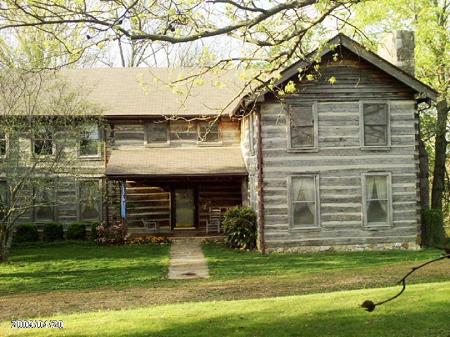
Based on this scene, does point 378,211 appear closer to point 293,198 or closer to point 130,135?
point 293,198

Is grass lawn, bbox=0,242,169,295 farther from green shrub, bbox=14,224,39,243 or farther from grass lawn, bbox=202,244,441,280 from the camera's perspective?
grass lawn, bbox=202,244,441,280

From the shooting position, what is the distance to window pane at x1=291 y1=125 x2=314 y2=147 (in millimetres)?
19188

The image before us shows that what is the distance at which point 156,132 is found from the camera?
2445cm

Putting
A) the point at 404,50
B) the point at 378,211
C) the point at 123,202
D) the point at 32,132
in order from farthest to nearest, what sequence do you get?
1. the point at 123,202
2. the point at 404,50
3. the point at 378,211
4. the point at 32,132

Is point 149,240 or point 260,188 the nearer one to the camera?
point 260,188

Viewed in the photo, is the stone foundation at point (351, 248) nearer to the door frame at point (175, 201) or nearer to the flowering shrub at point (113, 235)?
the door frame at point (175, 201)

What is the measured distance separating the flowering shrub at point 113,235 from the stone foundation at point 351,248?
6.62 meters

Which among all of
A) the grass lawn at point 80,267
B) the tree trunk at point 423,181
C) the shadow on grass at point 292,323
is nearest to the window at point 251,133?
the grass lawn at point 80,267

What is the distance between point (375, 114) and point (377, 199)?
3.11 metres

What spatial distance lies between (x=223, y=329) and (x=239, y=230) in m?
11.5

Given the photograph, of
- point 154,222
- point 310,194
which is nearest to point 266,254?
point 310,194

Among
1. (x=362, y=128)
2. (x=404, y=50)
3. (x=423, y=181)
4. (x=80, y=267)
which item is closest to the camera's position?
(x=80, y=267)

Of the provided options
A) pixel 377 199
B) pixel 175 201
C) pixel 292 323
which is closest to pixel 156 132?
pixel 175 201

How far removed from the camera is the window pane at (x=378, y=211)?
19.4 meters
